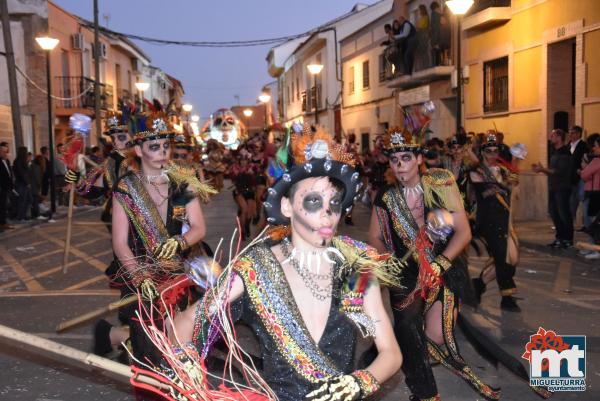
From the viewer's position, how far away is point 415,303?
4.84m

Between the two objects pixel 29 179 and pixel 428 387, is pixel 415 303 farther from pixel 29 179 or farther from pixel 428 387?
pixel 29 179

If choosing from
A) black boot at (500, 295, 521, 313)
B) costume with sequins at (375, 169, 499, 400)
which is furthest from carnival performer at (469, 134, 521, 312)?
costume with sequins at (375, 169, 499, 400)

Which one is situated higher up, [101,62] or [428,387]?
[101,62]

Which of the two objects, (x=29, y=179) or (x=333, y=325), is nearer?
(x=333, y=325)

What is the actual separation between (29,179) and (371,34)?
717 inches

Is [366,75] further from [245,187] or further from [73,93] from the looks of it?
[245,187]

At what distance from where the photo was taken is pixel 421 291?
4.89m

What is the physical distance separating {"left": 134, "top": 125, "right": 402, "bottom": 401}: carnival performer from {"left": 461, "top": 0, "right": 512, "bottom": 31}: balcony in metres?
17.4

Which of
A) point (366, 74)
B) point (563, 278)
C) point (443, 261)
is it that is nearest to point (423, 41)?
point (366, 74)

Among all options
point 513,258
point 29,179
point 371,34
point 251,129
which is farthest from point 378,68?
point 251,129

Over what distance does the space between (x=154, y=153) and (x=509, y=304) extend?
445cm

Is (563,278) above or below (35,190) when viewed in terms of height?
below

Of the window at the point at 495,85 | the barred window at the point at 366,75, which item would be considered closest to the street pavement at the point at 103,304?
the window at the point at 495,85

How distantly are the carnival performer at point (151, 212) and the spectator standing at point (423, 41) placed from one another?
761 inches
